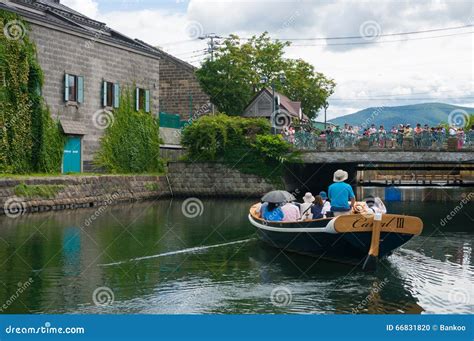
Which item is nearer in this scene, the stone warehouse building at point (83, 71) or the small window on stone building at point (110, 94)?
the stone warehouse building at point (83, 71)

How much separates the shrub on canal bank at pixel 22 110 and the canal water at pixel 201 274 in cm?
733

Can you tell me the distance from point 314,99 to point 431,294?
67235 millimetres

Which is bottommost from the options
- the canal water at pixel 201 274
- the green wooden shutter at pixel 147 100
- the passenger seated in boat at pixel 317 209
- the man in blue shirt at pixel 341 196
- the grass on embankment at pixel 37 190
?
the canal water at pixel 201 274

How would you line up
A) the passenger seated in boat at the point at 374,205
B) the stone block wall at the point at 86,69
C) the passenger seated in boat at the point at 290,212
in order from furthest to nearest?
the stone block wall at the point at 86,69 → the passenger seated in boat at the point at 290,212 → the passenger seated in boat at the point at 374,205

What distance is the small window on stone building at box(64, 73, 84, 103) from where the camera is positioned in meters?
38.6

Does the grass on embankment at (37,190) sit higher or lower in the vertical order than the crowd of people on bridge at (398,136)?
lower

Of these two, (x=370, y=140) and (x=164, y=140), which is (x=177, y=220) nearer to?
(x=370, y=140)

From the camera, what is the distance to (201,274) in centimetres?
1752

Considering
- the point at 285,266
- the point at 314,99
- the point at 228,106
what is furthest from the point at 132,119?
the point at 314,99

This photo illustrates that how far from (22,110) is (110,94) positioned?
27.5ft

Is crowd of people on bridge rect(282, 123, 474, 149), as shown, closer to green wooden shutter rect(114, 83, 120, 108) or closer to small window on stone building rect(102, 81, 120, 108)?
green wooden shutter rect(114, 83, 120, 108)

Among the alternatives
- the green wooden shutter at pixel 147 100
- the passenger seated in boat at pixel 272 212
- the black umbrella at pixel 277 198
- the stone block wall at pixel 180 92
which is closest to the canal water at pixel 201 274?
the passenger seated in boat at pixel 272 212

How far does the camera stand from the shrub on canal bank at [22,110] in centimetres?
3384

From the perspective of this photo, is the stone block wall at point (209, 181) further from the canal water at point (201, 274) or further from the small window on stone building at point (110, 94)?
the canal water at point (201, 274)
